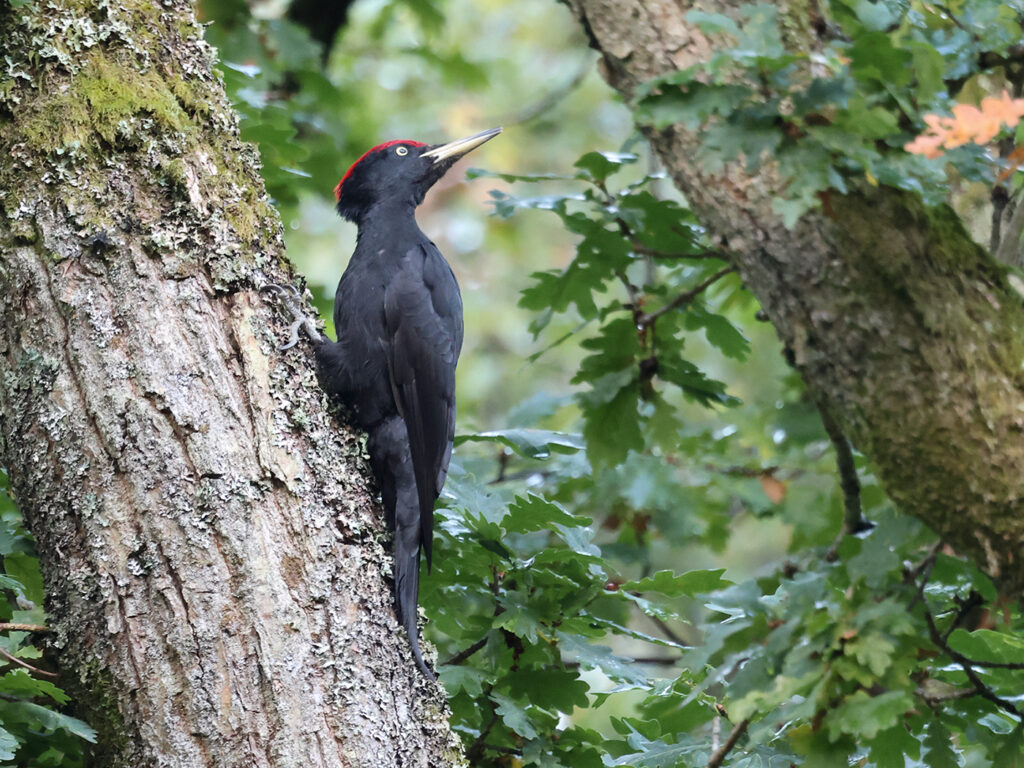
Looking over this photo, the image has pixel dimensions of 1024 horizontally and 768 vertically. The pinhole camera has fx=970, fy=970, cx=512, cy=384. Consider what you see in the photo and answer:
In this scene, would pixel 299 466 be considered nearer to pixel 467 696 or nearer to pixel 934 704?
pixel 467 696

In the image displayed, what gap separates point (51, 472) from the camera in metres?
1.88

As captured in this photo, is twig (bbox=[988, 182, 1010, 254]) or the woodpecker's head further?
the woodpecker's head

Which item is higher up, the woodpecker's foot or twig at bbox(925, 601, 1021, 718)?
the woodpecker's foot

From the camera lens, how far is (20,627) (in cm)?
189

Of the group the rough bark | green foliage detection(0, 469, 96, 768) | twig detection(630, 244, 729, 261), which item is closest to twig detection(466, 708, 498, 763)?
green foliage detection(0, 469, 96, 768)

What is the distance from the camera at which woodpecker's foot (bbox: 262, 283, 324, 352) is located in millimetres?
2143

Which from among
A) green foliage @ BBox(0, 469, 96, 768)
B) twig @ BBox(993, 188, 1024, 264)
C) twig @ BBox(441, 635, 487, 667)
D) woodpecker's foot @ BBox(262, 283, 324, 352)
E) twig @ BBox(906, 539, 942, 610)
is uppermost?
twig @ BBox(993, 188, 1024, 264)

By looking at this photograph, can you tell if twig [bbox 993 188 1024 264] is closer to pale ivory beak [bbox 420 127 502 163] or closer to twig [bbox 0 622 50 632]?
pale ivory beak [bbox 420 127 502 163]

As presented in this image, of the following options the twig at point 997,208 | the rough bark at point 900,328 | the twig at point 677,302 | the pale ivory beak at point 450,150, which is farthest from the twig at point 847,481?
the pale ivory beak at point 450,150

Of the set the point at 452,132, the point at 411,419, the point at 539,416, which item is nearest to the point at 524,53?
the point at 452,132

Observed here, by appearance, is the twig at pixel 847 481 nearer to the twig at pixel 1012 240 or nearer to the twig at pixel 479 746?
the twig at pixel 1012 240

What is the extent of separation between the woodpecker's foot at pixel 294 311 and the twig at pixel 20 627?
2.39 ft

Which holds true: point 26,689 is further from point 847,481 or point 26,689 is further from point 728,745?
point 847,481

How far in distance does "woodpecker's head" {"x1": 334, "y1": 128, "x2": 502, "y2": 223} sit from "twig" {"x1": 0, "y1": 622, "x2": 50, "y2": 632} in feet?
6.42
